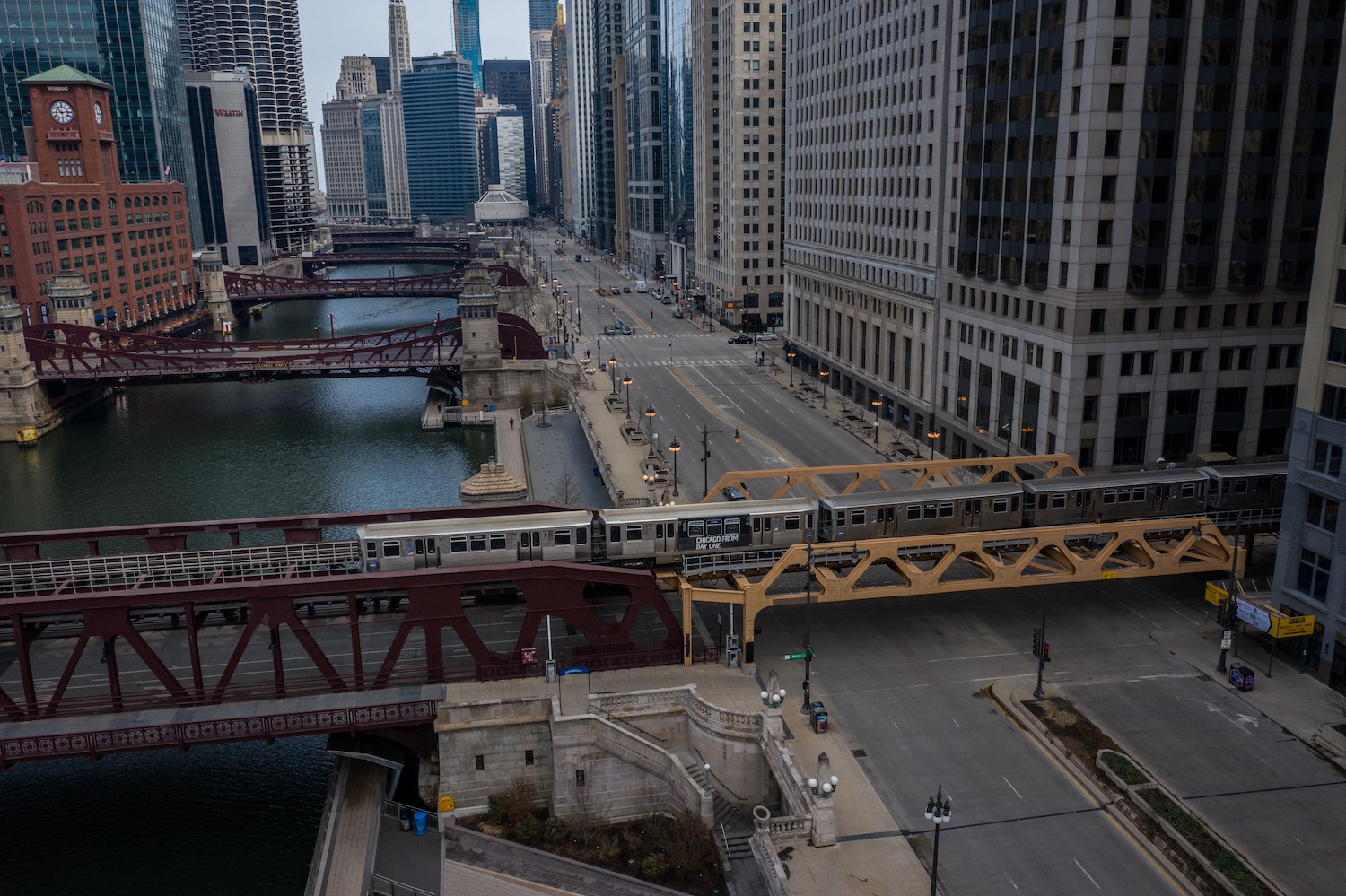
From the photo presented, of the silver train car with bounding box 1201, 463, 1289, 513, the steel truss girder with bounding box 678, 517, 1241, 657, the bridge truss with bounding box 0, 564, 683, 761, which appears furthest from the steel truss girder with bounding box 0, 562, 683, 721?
the silver train car with bounding box 1201, 463, 1289, 513

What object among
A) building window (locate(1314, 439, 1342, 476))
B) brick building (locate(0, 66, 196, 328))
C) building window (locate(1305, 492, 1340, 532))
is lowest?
building window (locate(1305, 492, 1340, 532))

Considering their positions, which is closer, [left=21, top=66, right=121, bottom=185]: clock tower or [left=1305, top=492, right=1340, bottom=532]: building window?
[left=1305, top=492, right=1340, bottom=532]: building window

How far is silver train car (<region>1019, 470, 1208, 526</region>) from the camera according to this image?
56000 millimetres

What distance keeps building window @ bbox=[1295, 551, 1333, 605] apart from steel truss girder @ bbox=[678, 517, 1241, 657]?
4.62 metres

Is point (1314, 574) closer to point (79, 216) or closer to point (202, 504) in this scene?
point (202, 504)

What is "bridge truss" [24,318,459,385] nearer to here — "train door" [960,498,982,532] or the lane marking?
"train door" [960,498,982,532]

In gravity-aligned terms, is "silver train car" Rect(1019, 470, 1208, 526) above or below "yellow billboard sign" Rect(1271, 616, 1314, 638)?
above

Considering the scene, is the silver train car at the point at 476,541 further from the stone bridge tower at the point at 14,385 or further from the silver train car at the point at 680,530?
the stone bridge tower at the point at 14,385

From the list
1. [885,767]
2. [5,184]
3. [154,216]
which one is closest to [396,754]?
[885,767]

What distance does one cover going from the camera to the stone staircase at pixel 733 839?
3584cm

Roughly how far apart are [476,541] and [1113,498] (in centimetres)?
3463

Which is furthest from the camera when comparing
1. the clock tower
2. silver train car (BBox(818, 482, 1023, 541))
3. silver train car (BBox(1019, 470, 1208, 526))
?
the clock tower

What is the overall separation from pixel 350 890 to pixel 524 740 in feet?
27.9

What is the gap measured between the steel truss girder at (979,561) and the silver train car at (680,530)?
1.46 metres
